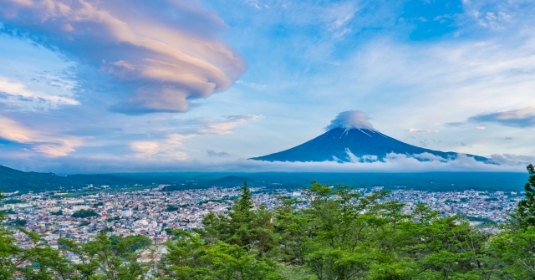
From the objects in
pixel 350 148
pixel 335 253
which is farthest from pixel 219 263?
pixel 350 148

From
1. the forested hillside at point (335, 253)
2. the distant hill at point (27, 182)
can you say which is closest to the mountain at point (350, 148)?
the distant hill at point (27, 182)

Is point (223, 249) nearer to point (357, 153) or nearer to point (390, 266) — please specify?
point (390, 266)

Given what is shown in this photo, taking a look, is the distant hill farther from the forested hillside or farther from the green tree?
the green tree

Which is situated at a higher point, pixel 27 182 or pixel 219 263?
pixel 27 182

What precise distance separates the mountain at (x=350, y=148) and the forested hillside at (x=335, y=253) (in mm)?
98599

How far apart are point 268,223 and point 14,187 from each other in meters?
57.3

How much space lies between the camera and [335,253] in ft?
25.2

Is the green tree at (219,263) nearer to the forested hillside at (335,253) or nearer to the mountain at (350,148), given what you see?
the forested hillside at (335,253)

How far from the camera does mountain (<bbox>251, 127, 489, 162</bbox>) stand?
356ft

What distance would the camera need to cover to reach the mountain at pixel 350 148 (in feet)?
356

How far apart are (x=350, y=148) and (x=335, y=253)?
109423mm

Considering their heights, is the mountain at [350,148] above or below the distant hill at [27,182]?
above

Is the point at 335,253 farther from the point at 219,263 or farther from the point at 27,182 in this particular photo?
the point at 27,182

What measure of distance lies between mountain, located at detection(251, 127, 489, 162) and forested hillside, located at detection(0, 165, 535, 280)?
98.6m
